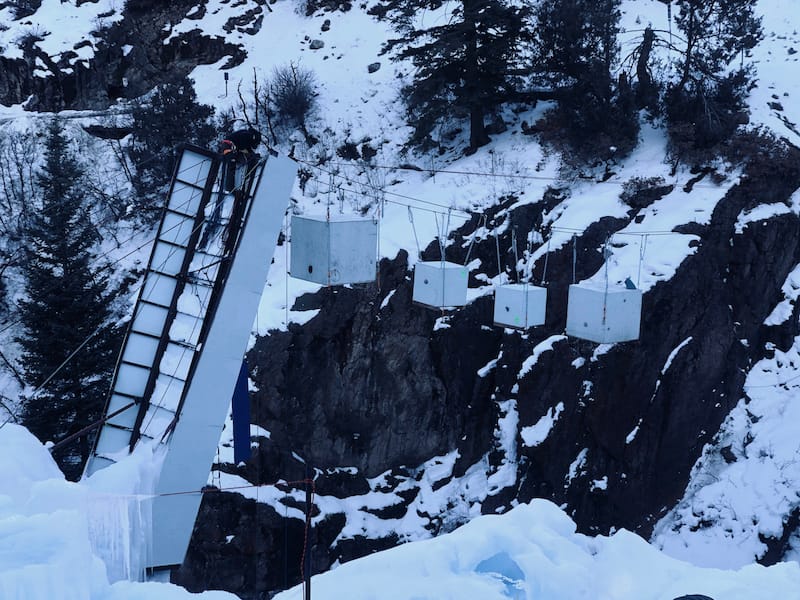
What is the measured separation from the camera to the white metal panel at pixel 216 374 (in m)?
7.30

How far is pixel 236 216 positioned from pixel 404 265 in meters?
7.64

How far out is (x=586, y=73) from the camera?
19.2 meters

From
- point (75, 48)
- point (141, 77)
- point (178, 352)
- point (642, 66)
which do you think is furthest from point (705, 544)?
point (75, 48)

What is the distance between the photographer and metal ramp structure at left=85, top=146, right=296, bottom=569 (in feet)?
24.1

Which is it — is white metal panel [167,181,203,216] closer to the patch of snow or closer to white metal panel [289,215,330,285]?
white metal panel [289,215,330,285]

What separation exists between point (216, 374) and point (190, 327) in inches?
98.7

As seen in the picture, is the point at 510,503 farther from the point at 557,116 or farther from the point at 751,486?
the point at 557,116

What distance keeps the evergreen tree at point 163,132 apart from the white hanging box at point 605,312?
12745mm

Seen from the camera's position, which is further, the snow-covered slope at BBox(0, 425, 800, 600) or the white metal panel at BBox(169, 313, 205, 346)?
the white metal panel at BBox(169, 313, 205, 346)

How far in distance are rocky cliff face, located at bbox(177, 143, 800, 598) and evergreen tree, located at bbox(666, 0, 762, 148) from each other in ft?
6.36

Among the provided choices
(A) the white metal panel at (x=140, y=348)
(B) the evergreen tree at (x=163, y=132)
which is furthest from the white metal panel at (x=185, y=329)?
(B) the evergreen tree at (x=163, y=132)

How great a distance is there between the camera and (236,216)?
889cm

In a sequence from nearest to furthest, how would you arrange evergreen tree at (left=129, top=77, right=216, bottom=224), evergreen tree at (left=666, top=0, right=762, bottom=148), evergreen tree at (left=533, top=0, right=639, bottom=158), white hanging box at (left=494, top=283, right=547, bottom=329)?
white hanging box at (left=494, top=283, right=547, bottom=329) < evergreen tree at (left=666, top=0, right=762, bottom=148) < evergreen tree at (left=533, top=0, right=639, bottom=158) < evergreen tree at (left=129, top=77, right=216, bottom=224)

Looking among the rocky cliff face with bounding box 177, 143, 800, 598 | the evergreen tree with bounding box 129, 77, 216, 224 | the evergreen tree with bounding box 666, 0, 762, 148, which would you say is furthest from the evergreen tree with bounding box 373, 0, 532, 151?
the evergreen tree with bounding box 129, 77, 216, 224
